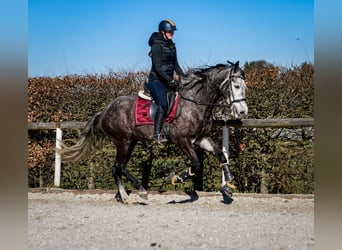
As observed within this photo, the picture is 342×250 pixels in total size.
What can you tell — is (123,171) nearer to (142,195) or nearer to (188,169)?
(142,195)

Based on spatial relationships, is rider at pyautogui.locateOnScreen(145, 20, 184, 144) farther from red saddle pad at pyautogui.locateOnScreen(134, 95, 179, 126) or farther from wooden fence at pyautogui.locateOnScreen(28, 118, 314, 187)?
A: wooden fence at pyautogui.locateOnScreen(28, 118, 314, 187)

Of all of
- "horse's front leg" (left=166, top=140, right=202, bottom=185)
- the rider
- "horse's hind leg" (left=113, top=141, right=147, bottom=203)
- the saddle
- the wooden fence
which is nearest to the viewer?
"horse's front leg" (left=166, top=140, right=202, bottom=185)

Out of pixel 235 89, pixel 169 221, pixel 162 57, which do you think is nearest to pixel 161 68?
pixel 162 57

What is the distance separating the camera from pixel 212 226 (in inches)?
229

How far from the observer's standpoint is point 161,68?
763 centimetres

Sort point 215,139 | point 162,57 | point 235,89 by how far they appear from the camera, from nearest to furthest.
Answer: point 235,89 → point 162,57 → point 215,139

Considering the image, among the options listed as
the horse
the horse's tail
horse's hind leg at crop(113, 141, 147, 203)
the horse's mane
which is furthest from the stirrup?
the horse's tail

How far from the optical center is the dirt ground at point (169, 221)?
4.88m

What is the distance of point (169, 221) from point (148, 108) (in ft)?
7.84

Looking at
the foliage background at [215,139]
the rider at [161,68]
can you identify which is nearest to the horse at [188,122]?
the rider at [161,68]

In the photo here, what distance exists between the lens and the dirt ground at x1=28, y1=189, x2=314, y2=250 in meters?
4.88

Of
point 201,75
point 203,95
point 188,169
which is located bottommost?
point 188,169
